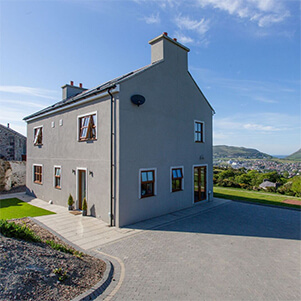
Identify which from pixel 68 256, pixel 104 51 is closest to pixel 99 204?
pixel 68 256

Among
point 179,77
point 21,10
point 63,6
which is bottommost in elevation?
point 179,77

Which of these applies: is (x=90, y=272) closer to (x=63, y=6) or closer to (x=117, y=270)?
(x=117, y=270)

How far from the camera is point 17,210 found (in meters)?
12.3

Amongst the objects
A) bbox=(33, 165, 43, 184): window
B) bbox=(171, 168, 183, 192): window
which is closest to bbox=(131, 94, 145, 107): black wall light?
bbox=(171, 168, 183, 192): window

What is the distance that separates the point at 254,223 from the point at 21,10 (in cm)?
1430

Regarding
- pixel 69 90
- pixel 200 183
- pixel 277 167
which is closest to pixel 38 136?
pixel 69 90

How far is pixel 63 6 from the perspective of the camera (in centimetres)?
923

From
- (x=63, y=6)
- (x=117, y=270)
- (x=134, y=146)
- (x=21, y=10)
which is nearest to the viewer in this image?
(x=117, y=270)

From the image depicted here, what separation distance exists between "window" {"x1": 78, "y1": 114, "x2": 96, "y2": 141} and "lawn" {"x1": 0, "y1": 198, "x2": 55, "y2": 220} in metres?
4.99

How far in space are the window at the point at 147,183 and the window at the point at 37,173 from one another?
981cm

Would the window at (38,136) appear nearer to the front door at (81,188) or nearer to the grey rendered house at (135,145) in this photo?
the grey rendered house at (135,145)

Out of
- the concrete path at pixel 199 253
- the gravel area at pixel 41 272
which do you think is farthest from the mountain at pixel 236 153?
the gravel area at pixel 41 272

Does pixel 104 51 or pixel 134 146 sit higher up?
pixel 104 51

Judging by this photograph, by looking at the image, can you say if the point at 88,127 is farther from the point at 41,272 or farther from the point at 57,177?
the point at 41,272
